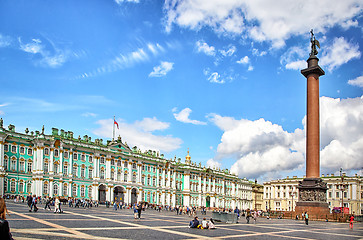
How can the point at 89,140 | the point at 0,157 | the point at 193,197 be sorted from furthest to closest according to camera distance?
the point at 193,197, the point at 89,140, the point at 0,157

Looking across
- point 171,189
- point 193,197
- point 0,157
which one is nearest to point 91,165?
point 0,157

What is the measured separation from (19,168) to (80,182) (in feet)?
41.8

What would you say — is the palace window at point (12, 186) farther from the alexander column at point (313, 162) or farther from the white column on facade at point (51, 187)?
the alexander column at point (313, 162)

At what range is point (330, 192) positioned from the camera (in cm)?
12025

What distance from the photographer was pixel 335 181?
11925cm

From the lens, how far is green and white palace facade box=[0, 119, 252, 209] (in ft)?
207

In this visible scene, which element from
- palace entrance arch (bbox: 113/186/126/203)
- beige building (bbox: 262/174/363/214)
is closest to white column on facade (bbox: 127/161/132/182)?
palace entrance arch (bbox: 113/186/126/203)

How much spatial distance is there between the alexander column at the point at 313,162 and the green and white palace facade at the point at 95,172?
43.6m

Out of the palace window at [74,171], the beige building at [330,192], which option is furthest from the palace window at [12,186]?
the beige building at [330,192]

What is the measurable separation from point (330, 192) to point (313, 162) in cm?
8306

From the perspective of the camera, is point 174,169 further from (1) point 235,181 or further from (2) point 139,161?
(1) point 235,181

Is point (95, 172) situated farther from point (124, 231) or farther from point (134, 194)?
point (124, 231)

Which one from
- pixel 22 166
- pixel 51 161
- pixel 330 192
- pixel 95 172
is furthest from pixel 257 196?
pixel 22 166

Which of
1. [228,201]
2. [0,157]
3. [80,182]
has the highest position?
[0,157]
